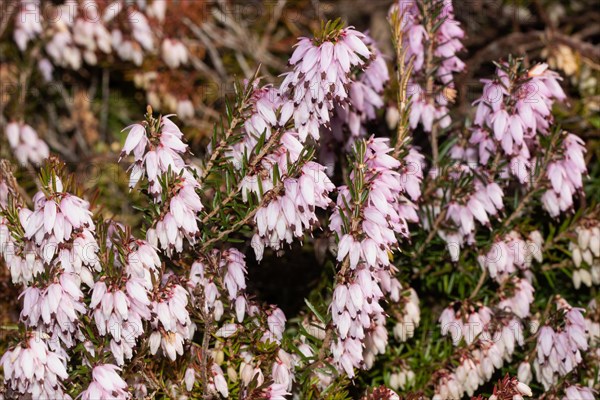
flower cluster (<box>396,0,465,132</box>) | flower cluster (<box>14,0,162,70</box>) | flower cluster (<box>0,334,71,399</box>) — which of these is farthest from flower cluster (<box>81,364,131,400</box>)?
flower cluster (<box>14,0,162,70</box>)

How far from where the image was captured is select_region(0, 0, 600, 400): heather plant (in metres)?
3.07

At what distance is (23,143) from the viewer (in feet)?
18.2

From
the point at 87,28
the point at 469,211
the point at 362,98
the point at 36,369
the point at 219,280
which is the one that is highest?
the point at 87,28

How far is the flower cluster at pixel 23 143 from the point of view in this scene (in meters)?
5.45

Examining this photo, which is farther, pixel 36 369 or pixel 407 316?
pixel 407 316

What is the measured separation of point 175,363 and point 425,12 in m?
2.04

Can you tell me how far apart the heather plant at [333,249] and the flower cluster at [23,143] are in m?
1.65

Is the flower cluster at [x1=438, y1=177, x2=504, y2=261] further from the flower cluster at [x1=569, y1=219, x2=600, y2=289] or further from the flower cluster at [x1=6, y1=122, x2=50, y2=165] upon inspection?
the flower cluster at [x1=6, y1=122, x2=50, y2=165]

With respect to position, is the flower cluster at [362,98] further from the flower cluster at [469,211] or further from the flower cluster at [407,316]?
the flower cluster at [407,316]

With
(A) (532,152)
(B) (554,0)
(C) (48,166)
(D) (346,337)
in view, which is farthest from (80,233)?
(B) (554,0)

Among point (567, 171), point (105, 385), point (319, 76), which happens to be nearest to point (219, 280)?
point (105, 385)

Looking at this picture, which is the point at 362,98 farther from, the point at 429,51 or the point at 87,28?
the point at 87,28

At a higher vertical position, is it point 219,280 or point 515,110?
point 515,110

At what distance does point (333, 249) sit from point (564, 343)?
3.56ft
